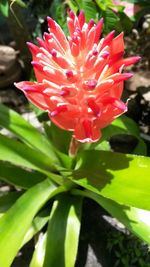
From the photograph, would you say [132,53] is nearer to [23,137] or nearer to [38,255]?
[23,137]

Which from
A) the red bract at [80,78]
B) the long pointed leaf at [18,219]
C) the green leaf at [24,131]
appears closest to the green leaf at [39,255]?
the long pointed leaf at [18,219]

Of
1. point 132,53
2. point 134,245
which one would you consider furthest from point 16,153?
point 132,53

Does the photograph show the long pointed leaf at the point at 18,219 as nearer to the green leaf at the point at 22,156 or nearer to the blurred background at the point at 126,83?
the green leaf at the point at 22,156

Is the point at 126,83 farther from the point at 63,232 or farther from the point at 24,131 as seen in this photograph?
the point at 63,232

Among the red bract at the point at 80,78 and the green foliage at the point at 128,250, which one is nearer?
the red bract at the point at 80,78

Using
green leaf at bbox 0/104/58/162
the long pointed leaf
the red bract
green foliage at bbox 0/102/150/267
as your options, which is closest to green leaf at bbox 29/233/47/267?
green foliage at bbox 0/102/150/267

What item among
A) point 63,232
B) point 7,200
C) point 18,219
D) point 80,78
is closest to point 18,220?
point 18,219
